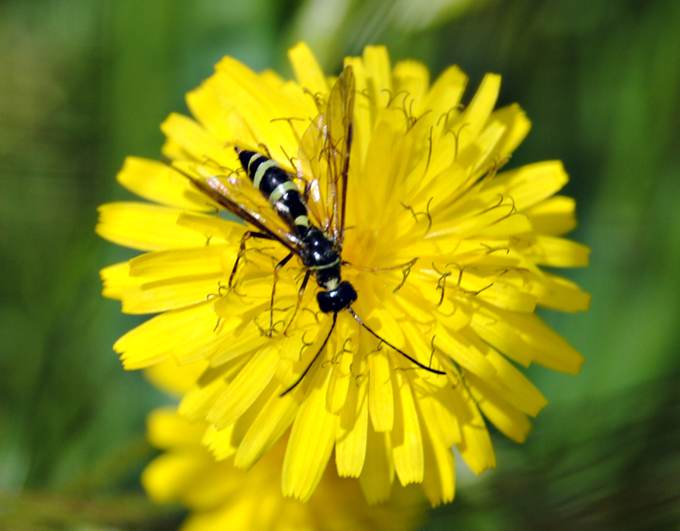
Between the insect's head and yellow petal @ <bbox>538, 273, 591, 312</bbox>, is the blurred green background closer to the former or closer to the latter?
yellow petal @ <bbox>538, 273, 591, 312</bbox>

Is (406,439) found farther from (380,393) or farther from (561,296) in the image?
(561,296)

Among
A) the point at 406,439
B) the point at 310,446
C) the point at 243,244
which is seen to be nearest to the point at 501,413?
the point at 406,439

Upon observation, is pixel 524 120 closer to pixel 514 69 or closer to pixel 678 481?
pixel 514 69

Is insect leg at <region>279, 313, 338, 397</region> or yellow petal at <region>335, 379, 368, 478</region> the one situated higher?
insect leg at <region>279, 313, 338, 397</region>

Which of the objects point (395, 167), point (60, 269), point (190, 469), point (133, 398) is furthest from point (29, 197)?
point (395, 167)

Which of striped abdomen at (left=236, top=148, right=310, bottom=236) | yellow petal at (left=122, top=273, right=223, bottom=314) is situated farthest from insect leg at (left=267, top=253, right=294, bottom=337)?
yellow petal at (left=122, top=273, right=223, bottom=314)

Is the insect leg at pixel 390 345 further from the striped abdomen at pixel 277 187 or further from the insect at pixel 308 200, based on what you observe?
the striped abdomen at pixel 277 187

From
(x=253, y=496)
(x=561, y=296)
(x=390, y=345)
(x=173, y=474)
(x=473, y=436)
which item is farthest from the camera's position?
(x=173, y=474)
